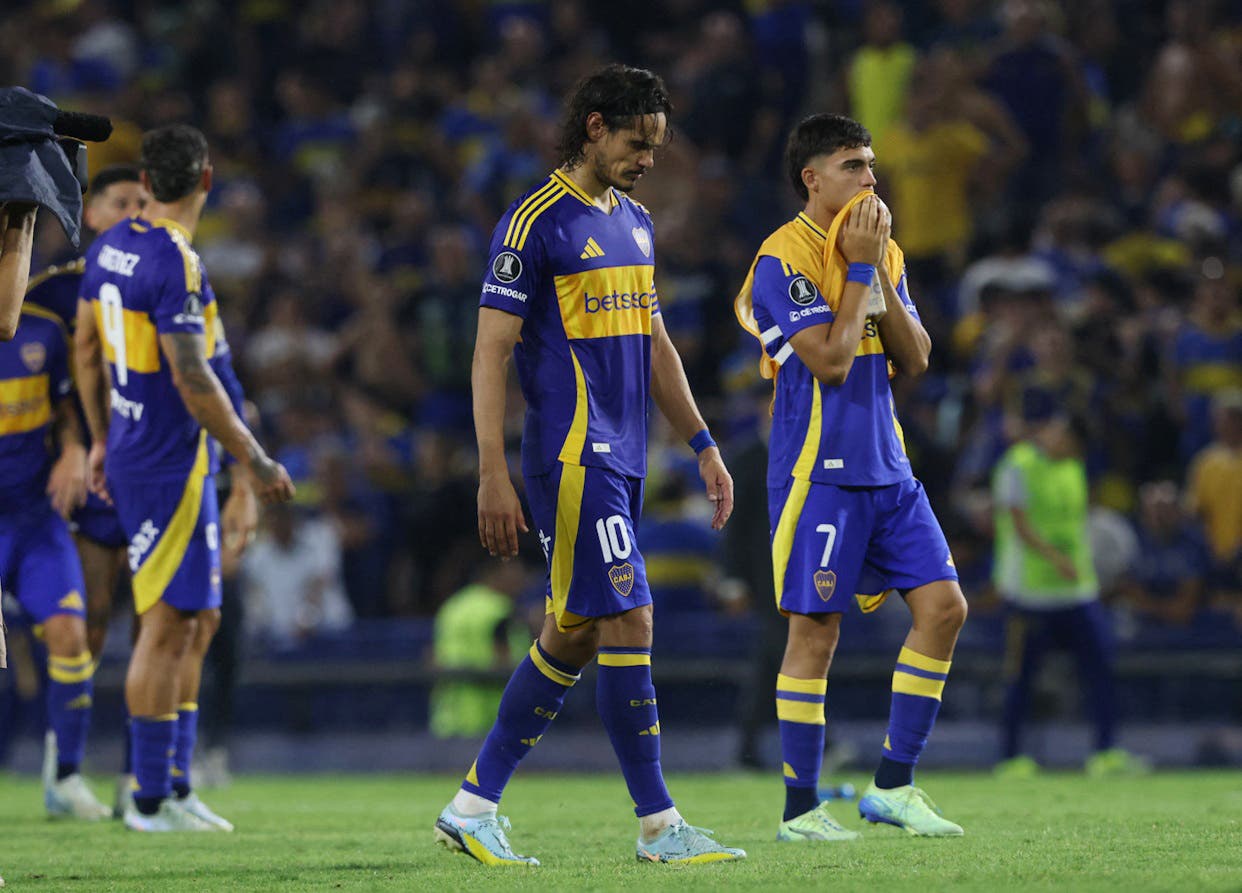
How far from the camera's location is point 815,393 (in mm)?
6566

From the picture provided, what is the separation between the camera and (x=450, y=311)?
658 inches

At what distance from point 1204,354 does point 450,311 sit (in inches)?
264

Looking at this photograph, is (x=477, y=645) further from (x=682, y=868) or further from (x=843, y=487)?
(x=682, y=868)

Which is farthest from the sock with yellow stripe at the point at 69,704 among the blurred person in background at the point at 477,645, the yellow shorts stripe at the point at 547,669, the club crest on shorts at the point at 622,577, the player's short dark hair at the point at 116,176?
the blurred person in background at the point at 477,645

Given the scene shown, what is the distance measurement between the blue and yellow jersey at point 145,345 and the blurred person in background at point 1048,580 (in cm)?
641

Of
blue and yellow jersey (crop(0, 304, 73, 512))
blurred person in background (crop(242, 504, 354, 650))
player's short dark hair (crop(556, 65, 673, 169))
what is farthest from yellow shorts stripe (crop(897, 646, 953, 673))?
blurred person in background (crop(242, 504, 354, 650))

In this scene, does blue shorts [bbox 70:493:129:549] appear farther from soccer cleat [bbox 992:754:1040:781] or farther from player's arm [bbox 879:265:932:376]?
soccer cleat [bbox 992:754:1040:781]

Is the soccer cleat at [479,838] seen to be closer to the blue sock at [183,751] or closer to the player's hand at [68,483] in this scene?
the blue sock at [183,751]

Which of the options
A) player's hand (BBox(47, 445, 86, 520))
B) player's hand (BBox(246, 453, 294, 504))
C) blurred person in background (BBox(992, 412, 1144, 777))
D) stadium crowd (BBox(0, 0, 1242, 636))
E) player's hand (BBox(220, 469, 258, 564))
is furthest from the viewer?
stadium crowd (BBox(0, 0, 1242, 636))

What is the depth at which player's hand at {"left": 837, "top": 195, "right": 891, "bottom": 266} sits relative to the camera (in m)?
6.38

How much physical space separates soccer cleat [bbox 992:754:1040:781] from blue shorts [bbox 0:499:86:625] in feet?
19.5

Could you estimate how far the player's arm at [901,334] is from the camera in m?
6.57

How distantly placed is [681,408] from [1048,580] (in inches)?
248

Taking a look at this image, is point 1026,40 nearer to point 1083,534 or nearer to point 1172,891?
point 1083,534
